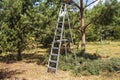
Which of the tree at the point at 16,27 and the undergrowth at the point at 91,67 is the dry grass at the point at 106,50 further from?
the undergrowth at the point at 91,67

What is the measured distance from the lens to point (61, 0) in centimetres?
1334

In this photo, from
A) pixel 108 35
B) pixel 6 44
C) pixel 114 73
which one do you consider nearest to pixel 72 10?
pixel 6 44

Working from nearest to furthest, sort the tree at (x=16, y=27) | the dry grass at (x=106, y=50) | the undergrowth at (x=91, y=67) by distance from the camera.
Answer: the undergrowth at (x=91, y=67)
the tree at (x=16, y=27)
the dry grass at (x=106, y=50)

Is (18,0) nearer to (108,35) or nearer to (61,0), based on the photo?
(61,0)

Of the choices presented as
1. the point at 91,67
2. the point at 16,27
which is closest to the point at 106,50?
the point at 16,27

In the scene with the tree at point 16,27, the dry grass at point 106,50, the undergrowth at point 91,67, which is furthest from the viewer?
the dry grass at point 106,50

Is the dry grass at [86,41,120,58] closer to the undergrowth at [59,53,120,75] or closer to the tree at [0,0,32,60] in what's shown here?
the tree at [0,0,32,60]

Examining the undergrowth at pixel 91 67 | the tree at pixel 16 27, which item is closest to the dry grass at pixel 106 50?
the tree at pixel 16 27

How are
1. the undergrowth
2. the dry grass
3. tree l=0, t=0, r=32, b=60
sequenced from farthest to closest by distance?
1. the dry grass
2. tree l=0, t=0, r=32, b=60
3. the undergrowth

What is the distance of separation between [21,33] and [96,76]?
682 cm

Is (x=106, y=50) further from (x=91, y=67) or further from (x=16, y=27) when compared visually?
(x=91, y=67)

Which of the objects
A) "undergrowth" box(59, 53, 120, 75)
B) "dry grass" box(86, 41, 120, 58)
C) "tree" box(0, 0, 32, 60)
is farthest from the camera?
"dry grass" box(86, 41, 120, 58)

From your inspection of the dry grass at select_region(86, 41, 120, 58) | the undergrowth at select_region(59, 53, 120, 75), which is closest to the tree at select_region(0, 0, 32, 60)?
the undergrowth at select_region(59, 53, 120, 75)

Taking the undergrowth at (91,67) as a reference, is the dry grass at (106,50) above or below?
below
